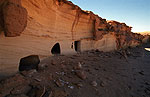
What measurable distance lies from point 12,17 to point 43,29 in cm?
151

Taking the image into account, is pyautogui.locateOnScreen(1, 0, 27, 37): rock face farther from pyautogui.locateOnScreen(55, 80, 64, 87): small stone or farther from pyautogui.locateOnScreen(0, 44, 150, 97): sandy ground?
pyautogui.locateOnScreen(55, 80, 64, 87): small stone

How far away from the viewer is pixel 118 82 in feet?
10.9

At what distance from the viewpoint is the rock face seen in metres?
2.20

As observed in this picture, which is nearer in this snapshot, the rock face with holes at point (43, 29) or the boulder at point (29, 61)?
the rock face with holes at point (43, 29)

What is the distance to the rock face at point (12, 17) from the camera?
2.20m

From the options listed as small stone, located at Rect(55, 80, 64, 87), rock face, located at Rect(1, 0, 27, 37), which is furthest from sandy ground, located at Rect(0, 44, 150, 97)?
rock face, located at Rect(1, 0, 27, 37)

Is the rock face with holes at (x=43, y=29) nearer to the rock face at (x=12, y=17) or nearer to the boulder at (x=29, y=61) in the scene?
the rock face at (x=12, y=17)

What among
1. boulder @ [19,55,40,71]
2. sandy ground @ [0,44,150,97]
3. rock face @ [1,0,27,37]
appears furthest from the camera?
boulder @ [19,55,40,71]

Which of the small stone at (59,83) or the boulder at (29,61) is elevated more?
the boulder at (29,61)

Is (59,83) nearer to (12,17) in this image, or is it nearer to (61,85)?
(61,85)

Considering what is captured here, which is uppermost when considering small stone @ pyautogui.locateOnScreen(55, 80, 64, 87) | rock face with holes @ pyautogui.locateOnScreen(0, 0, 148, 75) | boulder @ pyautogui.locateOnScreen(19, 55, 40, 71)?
rock face with holes @ pyautogui.locateOnScreen(0, 0, 148, 75)

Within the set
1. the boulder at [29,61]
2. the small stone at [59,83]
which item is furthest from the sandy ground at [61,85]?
the boulder at [29,61]

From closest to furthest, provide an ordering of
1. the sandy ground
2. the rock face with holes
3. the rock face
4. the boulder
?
the sandy ground < the rock face < the rock face with holes < the boulder

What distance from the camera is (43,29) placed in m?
3.76
